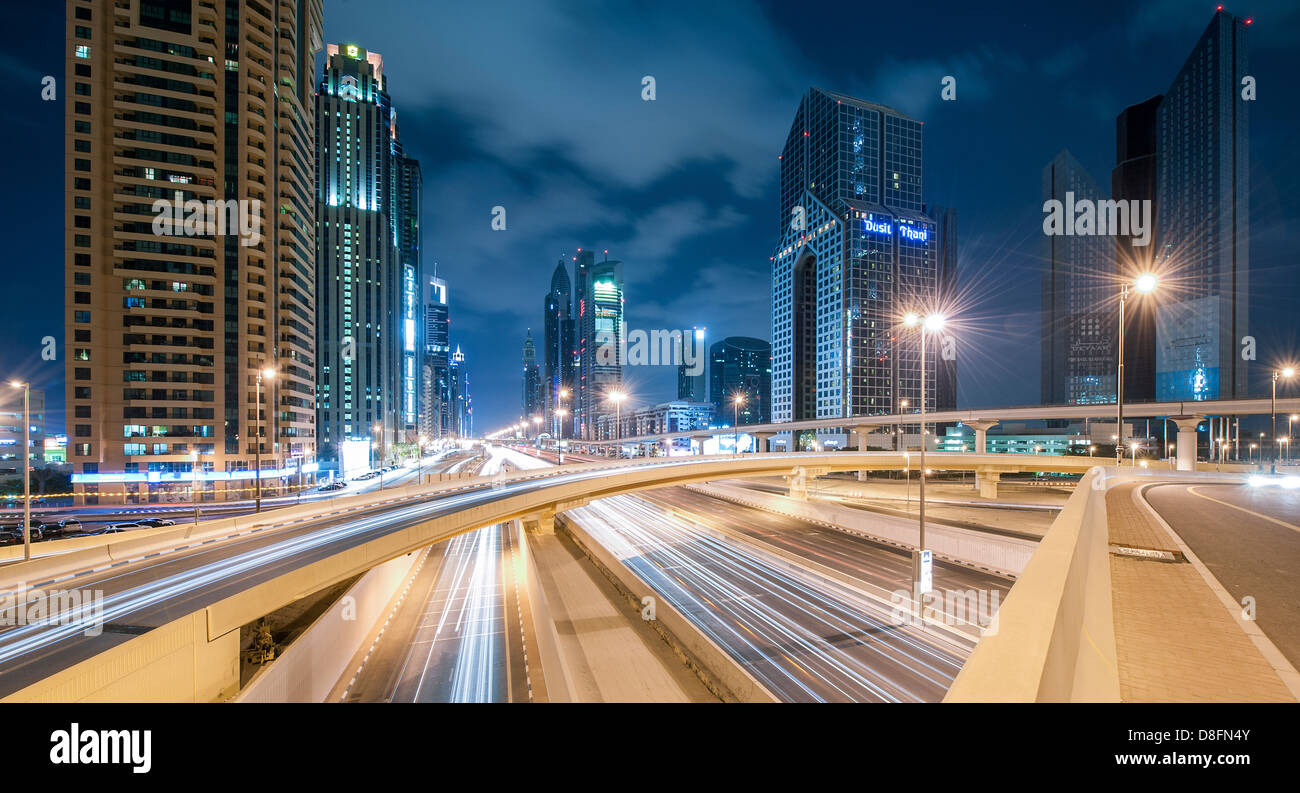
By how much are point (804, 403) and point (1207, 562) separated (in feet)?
365

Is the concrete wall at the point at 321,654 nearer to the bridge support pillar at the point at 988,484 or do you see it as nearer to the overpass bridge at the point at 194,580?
the overpass bridge at the point at 194,580

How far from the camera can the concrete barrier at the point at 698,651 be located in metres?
17.6

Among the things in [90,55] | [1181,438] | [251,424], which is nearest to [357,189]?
[90,55]

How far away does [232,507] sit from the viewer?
4291 cm

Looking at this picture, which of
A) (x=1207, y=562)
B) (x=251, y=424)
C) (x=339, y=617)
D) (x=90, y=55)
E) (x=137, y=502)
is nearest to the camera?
(x=1207, y=562)

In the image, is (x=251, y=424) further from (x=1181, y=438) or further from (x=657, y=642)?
(x=1181, y=438)

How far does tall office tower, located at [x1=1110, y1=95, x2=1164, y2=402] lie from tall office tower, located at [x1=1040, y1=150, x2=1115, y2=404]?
4.92m

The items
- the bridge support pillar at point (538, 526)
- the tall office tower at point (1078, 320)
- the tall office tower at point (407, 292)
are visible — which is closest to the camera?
the bridge support pillar at point (538, 526)

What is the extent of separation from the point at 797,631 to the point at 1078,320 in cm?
16994

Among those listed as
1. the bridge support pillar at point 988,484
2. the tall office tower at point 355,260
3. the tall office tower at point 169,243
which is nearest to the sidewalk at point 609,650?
the tall office tower at point 169,243

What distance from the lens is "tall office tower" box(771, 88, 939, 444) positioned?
343 ft

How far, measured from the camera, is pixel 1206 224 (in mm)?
90500

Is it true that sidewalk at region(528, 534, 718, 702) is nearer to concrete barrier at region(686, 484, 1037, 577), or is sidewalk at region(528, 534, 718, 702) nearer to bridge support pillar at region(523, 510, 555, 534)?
bridge support pillar at region(523, 510, 555, 534)

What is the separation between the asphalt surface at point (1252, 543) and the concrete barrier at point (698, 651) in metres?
12.9
